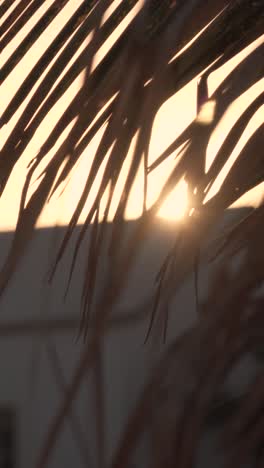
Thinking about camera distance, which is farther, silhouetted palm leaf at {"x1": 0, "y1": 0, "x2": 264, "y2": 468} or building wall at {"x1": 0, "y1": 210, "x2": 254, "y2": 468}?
building wall at {"x1": 0, "y1": 210, "x2": 254, "y2": 468}

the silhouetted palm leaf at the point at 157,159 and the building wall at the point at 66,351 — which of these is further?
the building wall at the point at 66,351

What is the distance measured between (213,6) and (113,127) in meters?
0.17

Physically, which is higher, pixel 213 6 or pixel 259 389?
pixel 213 6

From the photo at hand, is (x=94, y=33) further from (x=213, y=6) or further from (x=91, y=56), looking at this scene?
(x=213, y=6)

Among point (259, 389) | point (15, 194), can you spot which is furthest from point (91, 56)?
point (15, 194)

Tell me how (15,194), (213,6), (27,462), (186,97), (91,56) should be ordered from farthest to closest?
(27,462)
(15,194)
(186,97)
(213,6)
(91,56)

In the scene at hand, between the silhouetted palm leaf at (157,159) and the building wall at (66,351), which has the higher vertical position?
the silhouetted palm leaf at (157,159)

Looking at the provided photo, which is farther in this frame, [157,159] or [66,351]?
[66,351]

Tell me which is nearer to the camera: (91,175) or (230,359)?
(230,359)

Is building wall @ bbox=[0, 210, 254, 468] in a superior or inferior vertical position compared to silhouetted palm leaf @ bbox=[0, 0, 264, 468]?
inferior

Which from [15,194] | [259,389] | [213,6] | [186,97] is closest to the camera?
[259,389]

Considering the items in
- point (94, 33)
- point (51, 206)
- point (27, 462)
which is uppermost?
point (94, 33)

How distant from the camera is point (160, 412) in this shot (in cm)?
62

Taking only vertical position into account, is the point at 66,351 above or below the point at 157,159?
below
